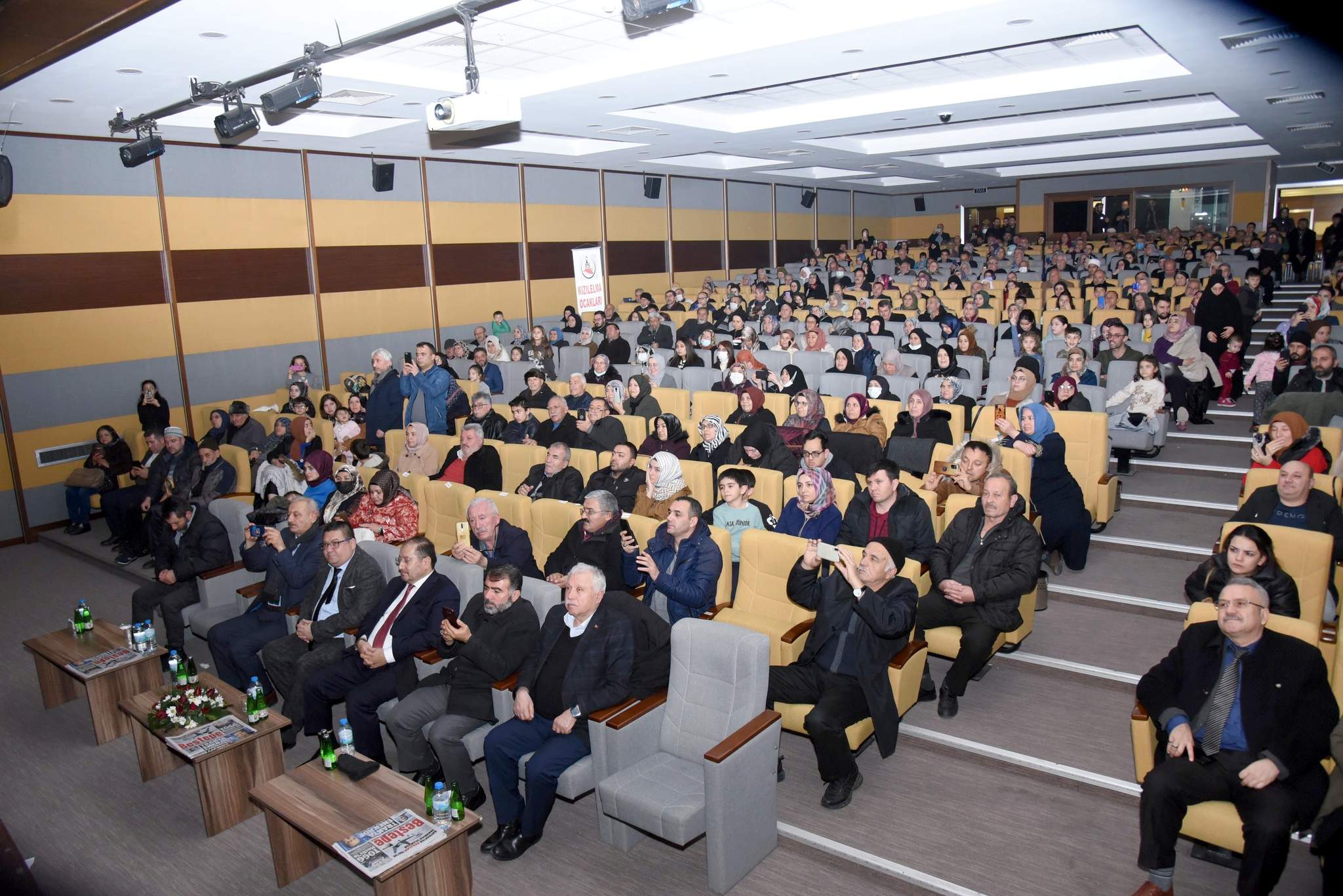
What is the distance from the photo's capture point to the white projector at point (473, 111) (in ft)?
17.5

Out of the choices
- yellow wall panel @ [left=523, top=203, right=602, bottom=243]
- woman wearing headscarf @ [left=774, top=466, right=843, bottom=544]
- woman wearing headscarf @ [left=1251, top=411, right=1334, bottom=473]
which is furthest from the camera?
yellow wall panel @ [left=523, top=203, right=602, bottom=243]

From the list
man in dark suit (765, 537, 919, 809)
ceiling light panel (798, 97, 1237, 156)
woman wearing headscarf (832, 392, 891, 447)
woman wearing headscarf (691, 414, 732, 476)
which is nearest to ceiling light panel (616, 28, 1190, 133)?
ceiling light panel (798, 97, 1237, 156)

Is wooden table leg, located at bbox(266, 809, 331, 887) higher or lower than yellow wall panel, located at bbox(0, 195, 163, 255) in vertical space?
lower

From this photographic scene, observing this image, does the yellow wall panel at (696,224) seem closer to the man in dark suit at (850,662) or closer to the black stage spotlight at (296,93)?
the black stage spotlight at (296,93)

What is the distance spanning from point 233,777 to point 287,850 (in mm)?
665

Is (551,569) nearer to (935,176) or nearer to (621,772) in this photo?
(621,772)

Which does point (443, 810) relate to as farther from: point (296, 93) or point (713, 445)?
point (296, 93)

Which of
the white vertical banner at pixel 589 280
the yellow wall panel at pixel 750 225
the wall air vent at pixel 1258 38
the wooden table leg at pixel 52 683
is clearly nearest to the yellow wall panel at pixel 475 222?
the white vertical banner at pixel 589 280

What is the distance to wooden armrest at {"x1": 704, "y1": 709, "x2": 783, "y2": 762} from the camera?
10.7ft

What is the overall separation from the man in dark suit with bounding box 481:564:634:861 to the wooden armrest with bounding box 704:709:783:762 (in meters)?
0.64

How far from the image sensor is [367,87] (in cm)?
727

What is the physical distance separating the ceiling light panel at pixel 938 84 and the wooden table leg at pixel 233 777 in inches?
280

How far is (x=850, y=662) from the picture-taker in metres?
4.00

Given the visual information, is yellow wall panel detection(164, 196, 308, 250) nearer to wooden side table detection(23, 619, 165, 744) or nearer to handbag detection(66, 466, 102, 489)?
handbag detection(66, 466, 102, 489)
